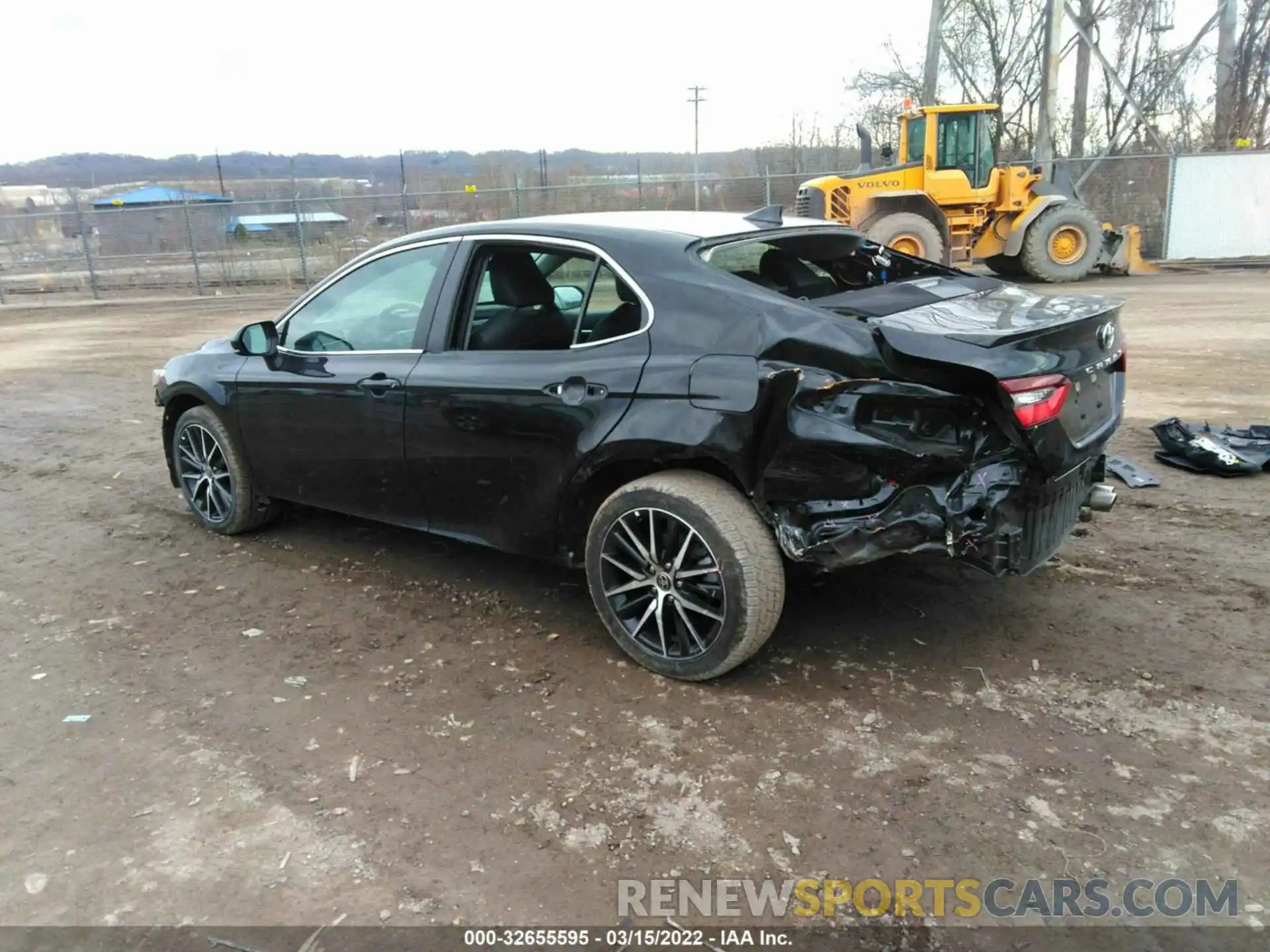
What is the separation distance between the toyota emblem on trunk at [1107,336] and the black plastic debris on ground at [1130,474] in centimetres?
229

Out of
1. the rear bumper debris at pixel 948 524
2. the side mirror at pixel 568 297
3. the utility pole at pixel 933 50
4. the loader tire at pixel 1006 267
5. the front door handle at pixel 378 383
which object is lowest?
the loader tire at pixel 1006 267

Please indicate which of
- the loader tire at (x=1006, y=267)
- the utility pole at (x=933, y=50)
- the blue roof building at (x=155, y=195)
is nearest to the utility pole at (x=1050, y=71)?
the utility pole at (x=933, y=50)

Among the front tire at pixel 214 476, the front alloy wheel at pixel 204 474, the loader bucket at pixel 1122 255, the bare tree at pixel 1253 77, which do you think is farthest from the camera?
the bare tree at pixel 1253 77

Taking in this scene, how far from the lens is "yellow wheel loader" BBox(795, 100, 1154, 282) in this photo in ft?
53.2

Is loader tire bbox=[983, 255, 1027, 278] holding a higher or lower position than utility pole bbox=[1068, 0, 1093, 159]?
lower

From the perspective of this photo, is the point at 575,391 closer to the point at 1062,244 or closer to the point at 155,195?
the point at 1062,244

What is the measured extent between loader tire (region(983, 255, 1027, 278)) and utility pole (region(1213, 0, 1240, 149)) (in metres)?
11.0

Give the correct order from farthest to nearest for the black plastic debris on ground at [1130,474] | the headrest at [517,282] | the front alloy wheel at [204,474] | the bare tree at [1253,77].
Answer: the bare tree at [1253,77] → the black plastic debris on ground at [1130,474] → the front alloy wheel at [204,474] → the headrest at [517,282]

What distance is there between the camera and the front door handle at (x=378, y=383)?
171 inches

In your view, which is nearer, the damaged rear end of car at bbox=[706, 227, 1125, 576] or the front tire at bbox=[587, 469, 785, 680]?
the damaged rear end of car at bbox=[706, 227, 1125, 576]

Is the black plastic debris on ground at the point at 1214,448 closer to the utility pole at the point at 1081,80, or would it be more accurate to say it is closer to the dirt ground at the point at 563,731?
the dirt ground at the point at 563,731

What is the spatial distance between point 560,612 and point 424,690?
0.85 metres

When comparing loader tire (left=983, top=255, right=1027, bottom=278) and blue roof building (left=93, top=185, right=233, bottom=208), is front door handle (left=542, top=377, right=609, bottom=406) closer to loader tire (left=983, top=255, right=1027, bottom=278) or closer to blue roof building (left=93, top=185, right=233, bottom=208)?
loader tire (left=983, top=255, right=1027, bottom=278)

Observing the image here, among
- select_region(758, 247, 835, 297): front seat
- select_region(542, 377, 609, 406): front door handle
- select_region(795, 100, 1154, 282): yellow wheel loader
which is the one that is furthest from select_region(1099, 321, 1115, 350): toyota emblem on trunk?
select_region(795, 100, 1154, 282): yellow wheel loader
